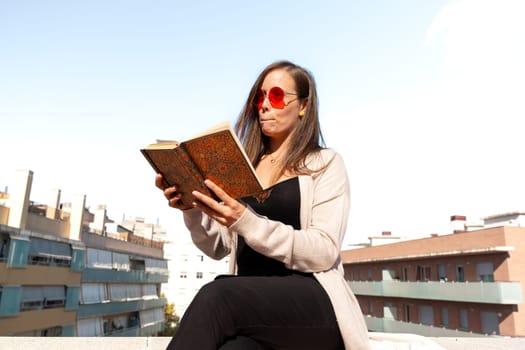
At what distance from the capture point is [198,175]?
175 centimetres

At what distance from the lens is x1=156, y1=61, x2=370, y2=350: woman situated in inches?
58.9

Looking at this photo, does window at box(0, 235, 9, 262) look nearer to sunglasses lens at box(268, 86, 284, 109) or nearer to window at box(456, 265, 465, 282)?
window at box(456, 265, 465, 282)

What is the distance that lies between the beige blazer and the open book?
0.13 meters

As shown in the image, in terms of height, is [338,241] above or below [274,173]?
below

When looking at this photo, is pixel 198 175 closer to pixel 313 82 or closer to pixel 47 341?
pixel 313 82

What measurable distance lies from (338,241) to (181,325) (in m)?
0.75

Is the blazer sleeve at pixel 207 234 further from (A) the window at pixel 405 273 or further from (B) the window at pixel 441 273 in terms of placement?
(A) the window at pixel 405 273

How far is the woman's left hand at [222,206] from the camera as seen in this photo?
66.1 inches

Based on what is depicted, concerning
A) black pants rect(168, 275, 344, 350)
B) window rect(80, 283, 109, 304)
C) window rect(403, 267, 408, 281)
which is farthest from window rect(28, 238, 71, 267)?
black pants rect(168, 275, 344, 350)

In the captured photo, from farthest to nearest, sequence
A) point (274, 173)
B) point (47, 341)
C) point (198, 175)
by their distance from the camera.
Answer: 1. point (47, 341)
2. point (274, 173)
3. point (198, 175)

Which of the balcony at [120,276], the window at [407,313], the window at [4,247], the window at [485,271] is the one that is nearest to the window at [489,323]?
the window at [485,271]

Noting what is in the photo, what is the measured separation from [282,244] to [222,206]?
0.27 m

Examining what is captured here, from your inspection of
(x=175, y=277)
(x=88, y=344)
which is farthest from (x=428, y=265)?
(x=175, y=277)

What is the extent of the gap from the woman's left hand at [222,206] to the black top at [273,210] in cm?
34
